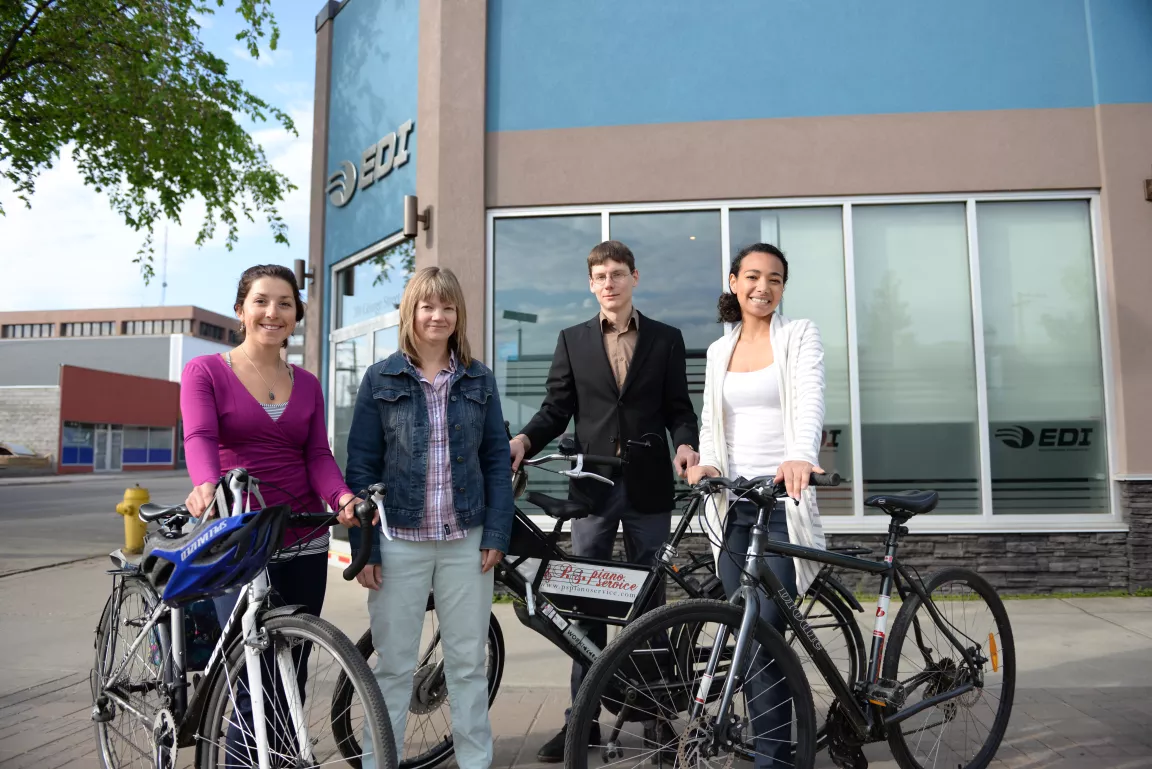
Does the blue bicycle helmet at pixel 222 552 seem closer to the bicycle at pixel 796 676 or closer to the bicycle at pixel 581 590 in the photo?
the bicycle at pixel 581 590

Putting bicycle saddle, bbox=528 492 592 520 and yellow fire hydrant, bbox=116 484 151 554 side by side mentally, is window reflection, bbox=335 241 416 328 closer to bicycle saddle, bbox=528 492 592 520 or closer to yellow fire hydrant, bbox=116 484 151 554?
yellow fire hydrant, bbox=116 484 151 554

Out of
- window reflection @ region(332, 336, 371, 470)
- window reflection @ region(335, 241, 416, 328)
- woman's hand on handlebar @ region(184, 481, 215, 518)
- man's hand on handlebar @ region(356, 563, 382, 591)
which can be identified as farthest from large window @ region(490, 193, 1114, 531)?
woman's hand on handlebar @ region(184, 481, 215, 518)

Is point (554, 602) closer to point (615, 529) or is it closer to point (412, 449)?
point (615, 529)

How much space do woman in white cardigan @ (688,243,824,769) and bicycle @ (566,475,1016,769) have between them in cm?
13

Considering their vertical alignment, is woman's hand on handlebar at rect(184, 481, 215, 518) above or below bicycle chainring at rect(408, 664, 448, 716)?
above

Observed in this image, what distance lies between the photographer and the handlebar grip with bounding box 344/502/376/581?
238 centimetres

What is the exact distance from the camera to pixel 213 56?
12.2m

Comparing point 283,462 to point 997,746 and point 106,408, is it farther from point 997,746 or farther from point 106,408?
point 106,408

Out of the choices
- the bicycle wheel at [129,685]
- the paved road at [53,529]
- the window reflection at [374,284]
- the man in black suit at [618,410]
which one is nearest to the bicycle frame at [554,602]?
the man in black suit at [618,410]

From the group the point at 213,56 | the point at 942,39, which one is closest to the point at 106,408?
the point at 213,56

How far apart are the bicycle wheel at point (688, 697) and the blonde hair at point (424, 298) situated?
3.70 ft

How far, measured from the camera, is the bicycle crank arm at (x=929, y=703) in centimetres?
285

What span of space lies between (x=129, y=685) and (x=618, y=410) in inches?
81.8

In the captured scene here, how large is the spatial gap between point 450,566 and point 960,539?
527 centimetres
